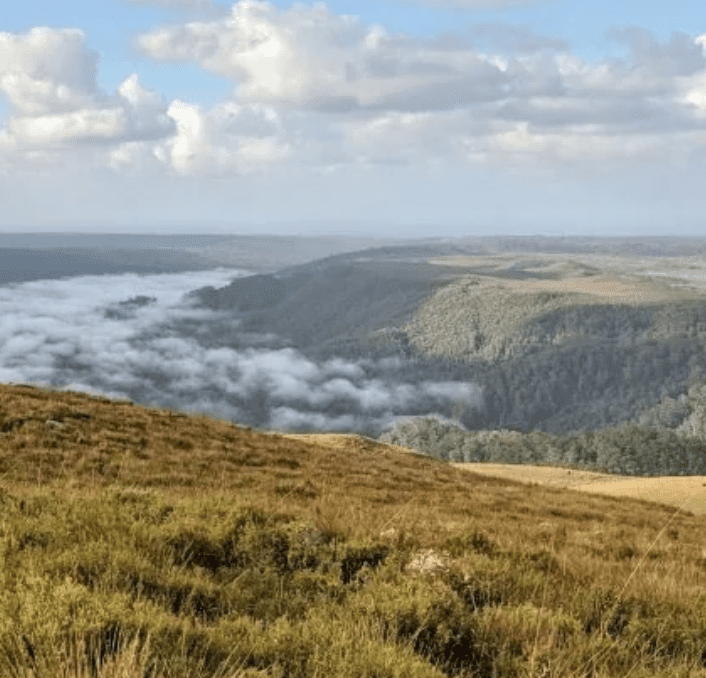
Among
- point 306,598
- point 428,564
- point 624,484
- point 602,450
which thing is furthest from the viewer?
point 602,450

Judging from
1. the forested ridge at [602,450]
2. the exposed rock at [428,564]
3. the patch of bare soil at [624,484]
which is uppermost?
the exposed rock at [428,564]

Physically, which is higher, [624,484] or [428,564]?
[428,564]

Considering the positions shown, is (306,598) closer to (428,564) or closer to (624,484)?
(428,564)

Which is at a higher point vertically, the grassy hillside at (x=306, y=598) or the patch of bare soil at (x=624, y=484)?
the grassy hillside at (x=306, y=598)

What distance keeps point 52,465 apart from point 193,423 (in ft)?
40.0

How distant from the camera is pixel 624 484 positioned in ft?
154

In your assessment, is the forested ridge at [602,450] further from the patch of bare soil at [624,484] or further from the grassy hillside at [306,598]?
the grassy hillside at [306,598]

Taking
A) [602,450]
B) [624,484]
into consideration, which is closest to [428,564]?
[624,484]

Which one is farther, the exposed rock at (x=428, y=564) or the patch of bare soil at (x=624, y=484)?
the patch of bare soil at (x=624, y=484)

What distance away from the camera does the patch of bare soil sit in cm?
3875

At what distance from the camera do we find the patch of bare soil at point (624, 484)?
127ft

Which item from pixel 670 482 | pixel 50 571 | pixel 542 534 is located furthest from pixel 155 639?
pixel 670 482

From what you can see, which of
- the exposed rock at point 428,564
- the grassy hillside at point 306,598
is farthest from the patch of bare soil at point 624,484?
the exposed rock at point 428,564

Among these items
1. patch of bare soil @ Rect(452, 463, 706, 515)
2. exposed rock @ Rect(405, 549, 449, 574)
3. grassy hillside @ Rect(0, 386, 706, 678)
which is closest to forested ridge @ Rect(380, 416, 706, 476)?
patch of bare soil @ Rect(452, 463, 706, 515)
